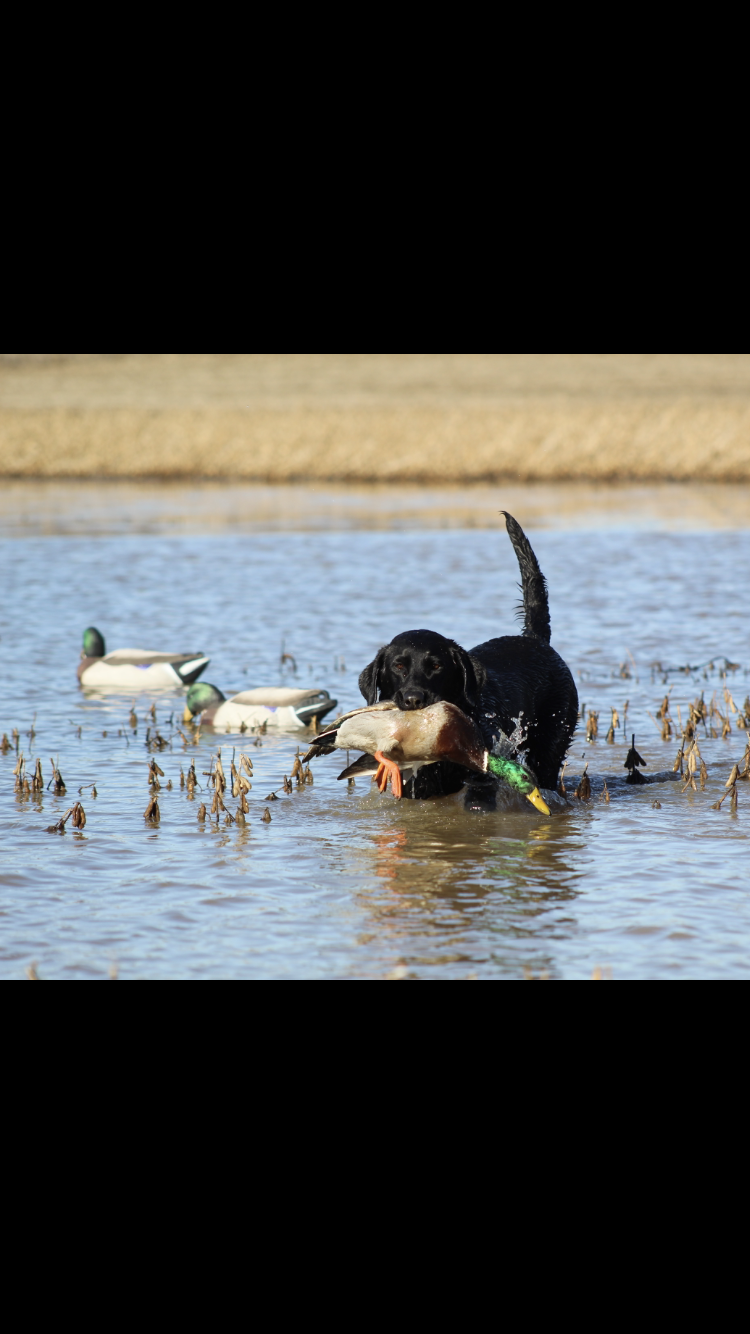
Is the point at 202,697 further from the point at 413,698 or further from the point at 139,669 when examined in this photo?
the point at 413,698

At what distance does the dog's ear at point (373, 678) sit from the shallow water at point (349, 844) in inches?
21.1

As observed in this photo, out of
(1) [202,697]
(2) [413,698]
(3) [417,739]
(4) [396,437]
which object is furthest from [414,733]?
(4) [396,437]

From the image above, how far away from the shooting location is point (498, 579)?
48.1 feet

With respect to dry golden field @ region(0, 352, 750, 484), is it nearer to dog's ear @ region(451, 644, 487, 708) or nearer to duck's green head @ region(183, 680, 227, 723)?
duck's green head @ region(183, 680, 227, 723)

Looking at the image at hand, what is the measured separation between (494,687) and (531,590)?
0.78 m

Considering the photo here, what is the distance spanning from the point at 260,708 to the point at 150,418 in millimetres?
22015

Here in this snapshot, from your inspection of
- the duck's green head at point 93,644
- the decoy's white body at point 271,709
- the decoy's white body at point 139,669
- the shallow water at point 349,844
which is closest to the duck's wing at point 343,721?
the shallow water at point 349,844

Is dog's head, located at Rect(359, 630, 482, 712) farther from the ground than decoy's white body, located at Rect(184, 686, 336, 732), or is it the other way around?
dog's head, located at Rect(359, 630, 482, 712)

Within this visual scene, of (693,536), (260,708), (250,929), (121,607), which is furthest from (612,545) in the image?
(250,929)

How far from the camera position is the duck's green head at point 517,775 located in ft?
19.9

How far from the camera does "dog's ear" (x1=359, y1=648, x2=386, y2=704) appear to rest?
6.39m

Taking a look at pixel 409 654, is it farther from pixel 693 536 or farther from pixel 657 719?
pixel 693 536

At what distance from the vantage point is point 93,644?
9773 millimetres

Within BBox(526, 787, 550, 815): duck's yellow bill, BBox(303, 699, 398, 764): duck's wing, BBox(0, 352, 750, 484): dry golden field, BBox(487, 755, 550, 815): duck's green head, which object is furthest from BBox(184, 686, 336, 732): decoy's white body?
BBox(0, 352, 750, 484): dry golden field
